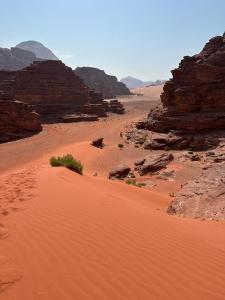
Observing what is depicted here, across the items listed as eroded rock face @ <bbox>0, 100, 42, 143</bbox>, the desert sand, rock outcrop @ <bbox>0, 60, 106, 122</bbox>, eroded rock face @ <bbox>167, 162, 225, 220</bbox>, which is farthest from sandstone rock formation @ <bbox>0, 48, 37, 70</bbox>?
Answer: the desert sand

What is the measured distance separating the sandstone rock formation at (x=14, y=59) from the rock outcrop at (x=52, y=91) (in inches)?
2512

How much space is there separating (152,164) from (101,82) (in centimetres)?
8058

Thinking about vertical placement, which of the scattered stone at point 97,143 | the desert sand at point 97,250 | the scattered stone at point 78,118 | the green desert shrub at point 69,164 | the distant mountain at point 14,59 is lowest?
the scattered stone at point 78,118

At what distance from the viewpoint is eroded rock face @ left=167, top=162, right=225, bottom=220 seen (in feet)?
26.2

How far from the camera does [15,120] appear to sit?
3322 centimetres

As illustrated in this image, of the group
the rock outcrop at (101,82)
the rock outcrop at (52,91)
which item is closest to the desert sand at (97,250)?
the rock outcrop at (52,91)

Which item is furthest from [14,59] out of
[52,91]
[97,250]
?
[97,250]

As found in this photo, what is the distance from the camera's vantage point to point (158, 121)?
28.2m

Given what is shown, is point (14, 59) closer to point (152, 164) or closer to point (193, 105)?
point (193, 105)

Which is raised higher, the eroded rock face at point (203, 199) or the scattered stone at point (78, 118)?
the eroded rock face at point (203, 199)

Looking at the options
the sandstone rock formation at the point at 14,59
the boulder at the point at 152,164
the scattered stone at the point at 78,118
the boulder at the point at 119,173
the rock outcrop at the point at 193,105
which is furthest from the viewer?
the sandstone rock formation at the point at 14,59

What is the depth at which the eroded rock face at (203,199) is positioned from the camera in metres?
8.00

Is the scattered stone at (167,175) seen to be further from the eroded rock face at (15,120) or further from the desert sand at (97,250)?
the eroded rock face at (15,120)

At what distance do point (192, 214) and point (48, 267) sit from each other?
4.56 m
